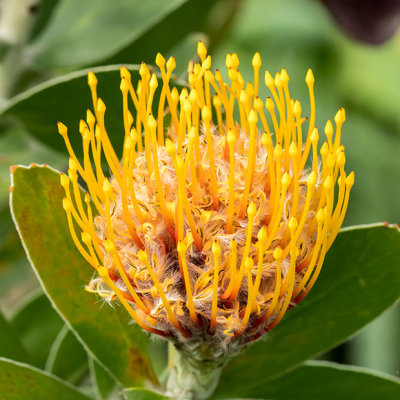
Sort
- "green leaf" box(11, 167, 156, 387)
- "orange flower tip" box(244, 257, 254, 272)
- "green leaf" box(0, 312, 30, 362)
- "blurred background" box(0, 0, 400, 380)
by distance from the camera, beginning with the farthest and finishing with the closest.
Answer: "blurred background" box(0, 0, 400, 380)
"green leaf" box(0, 312, 30, 362)
"green leaf" box(11, 167, 156, 387)
"orange flower tip" box(244, 257, 254, 272)

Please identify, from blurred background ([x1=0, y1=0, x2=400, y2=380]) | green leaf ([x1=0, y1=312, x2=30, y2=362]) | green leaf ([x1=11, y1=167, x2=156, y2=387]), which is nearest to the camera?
green leaf ([x1=11, y1=167, x2=156, y2=387])

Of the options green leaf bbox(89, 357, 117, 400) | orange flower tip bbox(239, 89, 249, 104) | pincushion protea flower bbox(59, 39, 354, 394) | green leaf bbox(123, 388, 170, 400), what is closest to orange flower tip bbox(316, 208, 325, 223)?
pincushion protea flower bbox(59, 39, 354, 394)

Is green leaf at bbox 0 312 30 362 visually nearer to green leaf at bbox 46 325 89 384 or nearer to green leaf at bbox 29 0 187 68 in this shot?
green leaf at bbox 46 325 89 384

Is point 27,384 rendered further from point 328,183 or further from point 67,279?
point 328,183

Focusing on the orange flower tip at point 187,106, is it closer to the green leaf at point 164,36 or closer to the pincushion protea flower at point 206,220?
the pincushion protea flower at point 206,220

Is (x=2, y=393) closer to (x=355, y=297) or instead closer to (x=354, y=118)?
(x=355, y=297)

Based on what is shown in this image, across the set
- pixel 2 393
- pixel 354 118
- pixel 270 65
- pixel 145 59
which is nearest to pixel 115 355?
pixel 2 393
